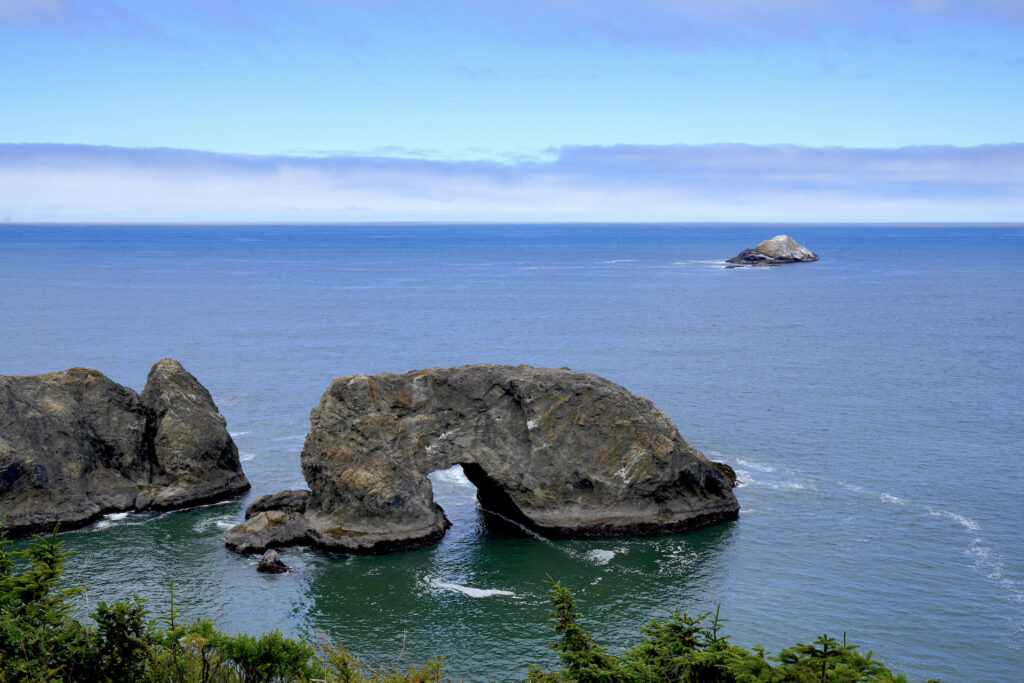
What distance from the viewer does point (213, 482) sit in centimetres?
5078

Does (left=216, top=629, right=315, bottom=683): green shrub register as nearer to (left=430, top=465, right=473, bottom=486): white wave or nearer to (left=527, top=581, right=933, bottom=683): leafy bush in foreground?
(left=527, top=581, right=933, bottom=683): leafy bush in foreground

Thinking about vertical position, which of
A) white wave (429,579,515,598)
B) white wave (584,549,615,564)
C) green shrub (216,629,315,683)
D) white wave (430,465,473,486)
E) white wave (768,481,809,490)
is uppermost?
green shrub (216,629,315,683)

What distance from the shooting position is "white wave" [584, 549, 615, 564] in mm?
42594

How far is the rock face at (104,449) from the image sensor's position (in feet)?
152

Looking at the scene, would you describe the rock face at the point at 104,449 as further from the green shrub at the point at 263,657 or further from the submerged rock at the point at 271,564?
the green shrub at the point at 263,657

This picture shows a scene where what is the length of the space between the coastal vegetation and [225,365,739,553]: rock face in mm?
17884

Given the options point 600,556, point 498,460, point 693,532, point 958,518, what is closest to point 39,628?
point 600,556

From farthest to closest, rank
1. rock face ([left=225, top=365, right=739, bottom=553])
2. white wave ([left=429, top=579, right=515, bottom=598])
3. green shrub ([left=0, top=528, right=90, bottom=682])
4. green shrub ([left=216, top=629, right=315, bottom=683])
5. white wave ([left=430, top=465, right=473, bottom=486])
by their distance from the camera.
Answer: white wave ([left=430, top=465, right=473, bottom=486]), rock face ([left=225, top=365, right=739, bottom=553]), white wave ([left=429, top=579, right=515, bottom=598]), green shrub ([left=216, top=629, right=315, bottom=683]), green shrub ([left=0, top=528, right=90, bottom=682])

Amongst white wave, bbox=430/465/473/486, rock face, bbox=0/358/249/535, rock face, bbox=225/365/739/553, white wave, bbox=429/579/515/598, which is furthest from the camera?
white wave, bbox=430/465/473/486

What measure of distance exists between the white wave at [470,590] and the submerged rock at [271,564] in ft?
21.8

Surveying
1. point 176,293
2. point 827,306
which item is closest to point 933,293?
point 827,306

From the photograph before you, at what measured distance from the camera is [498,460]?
4697cm

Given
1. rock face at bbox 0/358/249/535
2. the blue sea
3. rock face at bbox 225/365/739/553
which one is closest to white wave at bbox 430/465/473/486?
the blue sea

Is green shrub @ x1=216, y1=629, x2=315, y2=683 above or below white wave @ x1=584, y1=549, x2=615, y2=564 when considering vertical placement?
above
